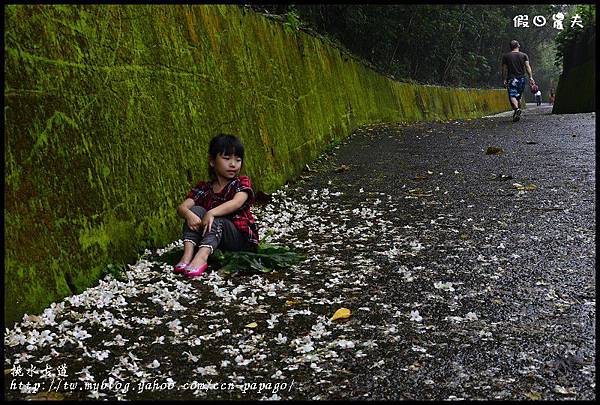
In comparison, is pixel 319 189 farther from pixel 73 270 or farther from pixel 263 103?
pixel 73 270

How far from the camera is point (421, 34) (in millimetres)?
22219

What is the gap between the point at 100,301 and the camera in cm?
326

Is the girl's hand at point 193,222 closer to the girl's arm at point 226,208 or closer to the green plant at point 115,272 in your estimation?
the girl's arm at point 226,208

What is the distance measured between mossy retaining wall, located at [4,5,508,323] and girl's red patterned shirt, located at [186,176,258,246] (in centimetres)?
38

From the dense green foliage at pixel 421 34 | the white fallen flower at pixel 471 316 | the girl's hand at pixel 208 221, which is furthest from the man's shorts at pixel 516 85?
the white fallen flower at pixel 471 316

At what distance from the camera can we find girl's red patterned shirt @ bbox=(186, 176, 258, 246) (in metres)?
4.17

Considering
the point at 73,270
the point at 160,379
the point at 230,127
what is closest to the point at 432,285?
the point at 160,379

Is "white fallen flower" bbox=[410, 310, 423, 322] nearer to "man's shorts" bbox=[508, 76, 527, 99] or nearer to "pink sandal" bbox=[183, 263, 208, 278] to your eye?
"pink sandal" bbox=[183, 263, 208, 278]

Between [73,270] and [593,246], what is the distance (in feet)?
10.5

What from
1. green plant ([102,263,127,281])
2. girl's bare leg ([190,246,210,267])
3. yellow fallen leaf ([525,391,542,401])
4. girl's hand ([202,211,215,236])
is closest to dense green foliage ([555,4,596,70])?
girl's hand ([202,211,215,236])

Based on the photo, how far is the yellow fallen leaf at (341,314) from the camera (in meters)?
3.02

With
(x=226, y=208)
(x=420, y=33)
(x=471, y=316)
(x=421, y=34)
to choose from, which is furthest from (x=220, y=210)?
(x=421, y=34)

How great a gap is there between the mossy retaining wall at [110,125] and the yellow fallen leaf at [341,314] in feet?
4.68

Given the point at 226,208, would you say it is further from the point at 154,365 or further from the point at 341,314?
the point at 154,365
